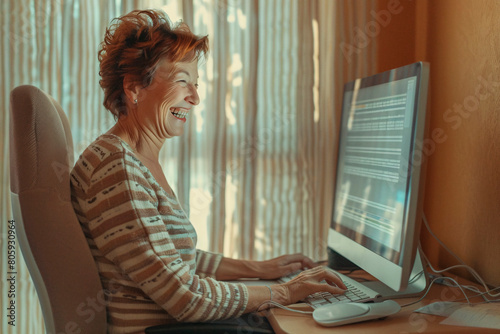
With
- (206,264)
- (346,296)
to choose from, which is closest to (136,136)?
(206,264)

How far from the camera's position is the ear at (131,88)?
1.32 meters

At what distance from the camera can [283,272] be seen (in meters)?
1.57

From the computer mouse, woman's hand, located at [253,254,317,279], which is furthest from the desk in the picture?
woman's hand, located at [253,254,317,279]

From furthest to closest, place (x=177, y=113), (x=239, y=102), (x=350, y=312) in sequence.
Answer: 1. (x=239, y=102)
2. (x=177, y=113)
3. (x=350, y=312)

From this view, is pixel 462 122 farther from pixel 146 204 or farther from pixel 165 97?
pixel 146 204

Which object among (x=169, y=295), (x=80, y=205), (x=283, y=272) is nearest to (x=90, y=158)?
(x=80, y=205)

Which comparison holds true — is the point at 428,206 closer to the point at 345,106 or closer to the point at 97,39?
the point at 345,106

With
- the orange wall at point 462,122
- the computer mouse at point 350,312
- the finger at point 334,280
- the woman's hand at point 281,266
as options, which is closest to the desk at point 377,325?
the computer mouse at point 350,312

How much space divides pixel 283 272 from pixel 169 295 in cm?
56

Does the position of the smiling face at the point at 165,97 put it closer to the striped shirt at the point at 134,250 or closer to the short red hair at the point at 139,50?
the short red hair at the point at 139,50

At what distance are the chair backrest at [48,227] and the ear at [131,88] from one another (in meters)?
0.26

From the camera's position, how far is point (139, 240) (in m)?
1.08

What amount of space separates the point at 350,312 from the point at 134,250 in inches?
19.2

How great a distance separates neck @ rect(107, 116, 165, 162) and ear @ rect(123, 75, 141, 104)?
0.18ft
